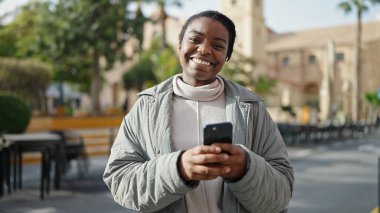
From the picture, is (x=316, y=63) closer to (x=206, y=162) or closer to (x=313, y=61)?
(x=313, y=61)

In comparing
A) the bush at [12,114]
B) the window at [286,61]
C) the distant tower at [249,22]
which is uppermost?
the distant tower at [249,22]

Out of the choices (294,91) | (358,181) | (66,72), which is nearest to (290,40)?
(294,91)

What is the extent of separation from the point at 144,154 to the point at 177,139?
0.11 m

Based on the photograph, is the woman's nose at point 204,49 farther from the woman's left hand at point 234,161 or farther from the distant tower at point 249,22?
the distant tower at point 249,22

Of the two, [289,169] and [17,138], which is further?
[17,138]

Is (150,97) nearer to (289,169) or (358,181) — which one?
(289,169)

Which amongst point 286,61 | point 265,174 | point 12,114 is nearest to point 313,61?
point 286,61

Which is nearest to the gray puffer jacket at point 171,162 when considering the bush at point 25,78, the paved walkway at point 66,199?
the paved walkway at point 66,199

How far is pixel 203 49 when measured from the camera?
1.42 meters

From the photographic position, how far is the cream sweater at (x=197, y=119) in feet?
4.60

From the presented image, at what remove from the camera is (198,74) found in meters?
1.47

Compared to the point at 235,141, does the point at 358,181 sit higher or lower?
lower

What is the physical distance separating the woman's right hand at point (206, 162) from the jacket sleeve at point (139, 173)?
0.06 meters

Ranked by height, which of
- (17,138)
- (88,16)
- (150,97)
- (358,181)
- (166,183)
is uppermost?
(88,16)
